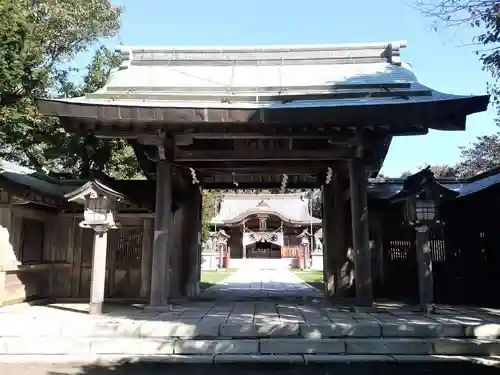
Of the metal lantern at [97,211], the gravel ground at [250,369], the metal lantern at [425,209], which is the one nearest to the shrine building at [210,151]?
the metal lantern at [97,211]

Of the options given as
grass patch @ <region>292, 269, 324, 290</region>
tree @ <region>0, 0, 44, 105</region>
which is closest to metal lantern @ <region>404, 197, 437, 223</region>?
grass patch @ <region>292, 269, 324, 290</region>

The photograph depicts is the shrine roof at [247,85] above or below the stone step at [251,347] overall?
above

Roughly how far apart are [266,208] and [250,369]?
34.9m

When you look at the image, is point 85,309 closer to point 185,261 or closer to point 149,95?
point 185,261

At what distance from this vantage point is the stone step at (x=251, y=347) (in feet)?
21.4

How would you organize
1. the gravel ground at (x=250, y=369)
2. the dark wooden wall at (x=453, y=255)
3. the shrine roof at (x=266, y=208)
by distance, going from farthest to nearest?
the shrine roof at (x=266, y=208) → the dark wooden wall at (x=453, y=255) → the gravel ground at (x=250, y=369)

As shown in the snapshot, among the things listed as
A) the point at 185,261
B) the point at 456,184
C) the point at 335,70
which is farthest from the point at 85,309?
the point at 456,184

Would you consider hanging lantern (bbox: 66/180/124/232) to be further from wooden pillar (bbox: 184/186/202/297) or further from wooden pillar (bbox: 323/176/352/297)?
wooden pillar (bbox: 323/176/352/297)

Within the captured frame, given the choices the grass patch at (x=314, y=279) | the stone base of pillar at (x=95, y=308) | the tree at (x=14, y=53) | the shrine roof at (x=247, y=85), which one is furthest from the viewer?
the grass patch at (x=314, y=279)

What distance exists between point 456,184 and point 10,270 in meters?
12.4

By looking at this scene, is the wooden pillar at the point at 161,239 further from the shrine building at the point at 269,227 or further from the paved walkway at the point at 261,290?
the shrine building at the point at 269,227

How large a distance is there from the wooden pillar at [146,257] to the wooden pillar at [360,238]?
5486 millimetres

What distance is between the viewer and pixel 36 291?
11.2 m

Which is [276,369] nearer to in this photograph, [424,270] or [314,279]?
[424,270]
